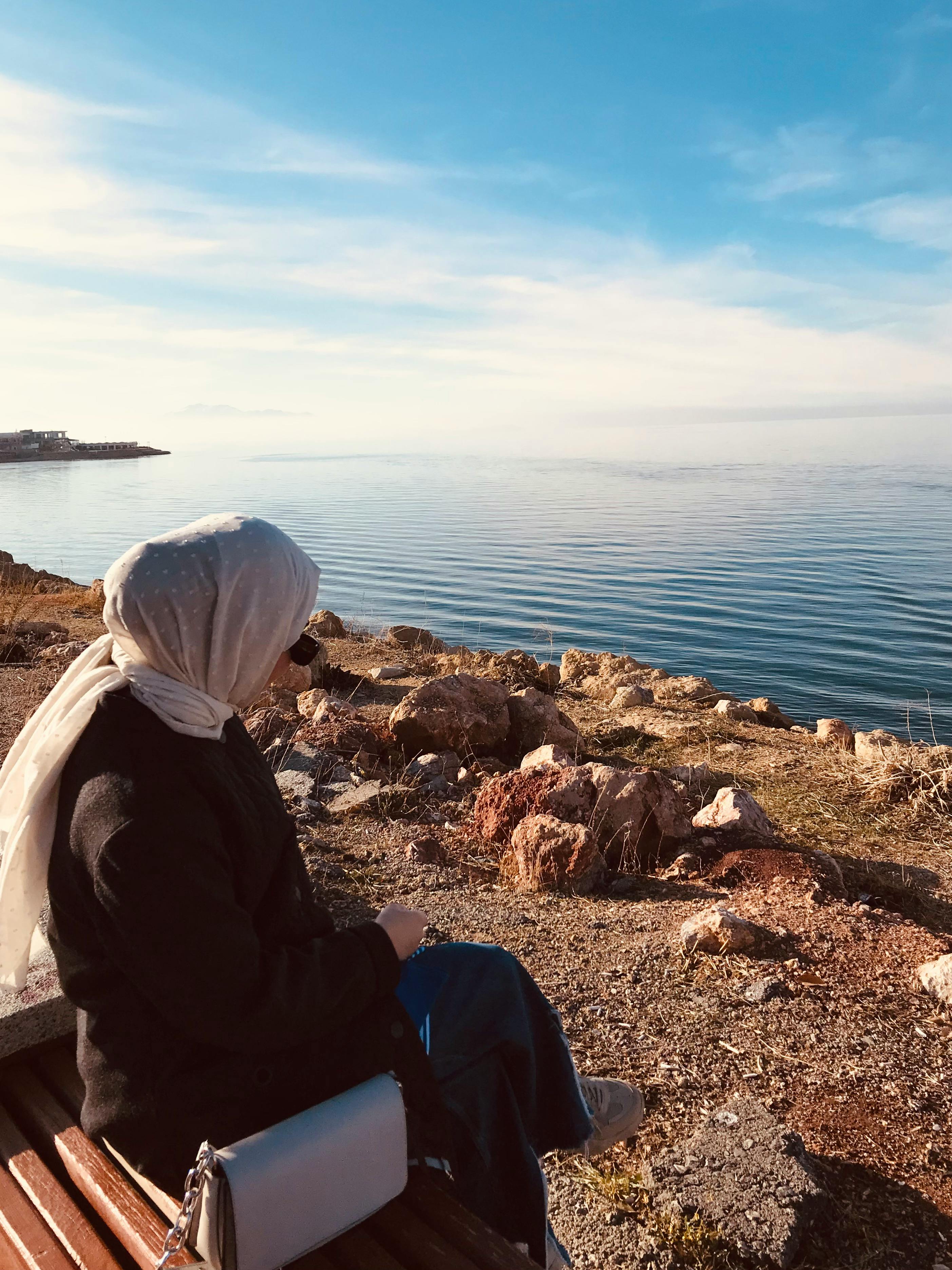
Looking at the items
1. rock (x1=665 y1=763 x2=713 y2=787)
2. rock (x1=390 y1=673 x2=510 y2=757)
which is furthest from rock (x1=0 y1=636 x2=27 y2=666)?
rock (x1=665 y1=763 x2=713 y2=787)

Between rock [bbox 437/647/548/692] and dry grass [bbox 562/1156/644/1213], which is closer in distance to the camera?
dry grass [bbox 562/1156/644/1213]

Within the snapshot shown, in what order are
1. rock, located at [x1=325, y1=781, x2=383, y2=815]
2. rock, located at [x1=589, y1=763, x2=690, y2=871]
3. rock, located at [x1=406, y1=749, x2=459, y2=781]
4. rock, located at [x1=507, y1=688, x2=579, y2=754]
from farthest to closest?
1. rock, located at [x1=507, y1=688, x2=579, y2=754]
2. rock, located at [x1=406, y1=749, x2=459, y2=781]
3. rock, located at [x1=325, y1=781, x2=383, y2=815]
4. rock, located at [x1=589, y1=763, x2=690, y2=871]

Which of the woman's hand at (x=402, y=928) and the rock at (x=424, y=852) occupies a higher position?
the woman's hand at (x=402, y=928)

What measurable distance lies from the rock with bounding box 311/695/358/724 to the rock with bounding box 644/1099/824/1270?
4.23m

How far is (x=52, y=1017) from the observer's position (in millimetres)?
2334

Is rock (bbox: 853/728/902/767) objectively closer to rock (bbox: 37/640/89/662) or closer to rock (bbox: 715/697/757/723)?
rock (bbox: 715/697/757/723)

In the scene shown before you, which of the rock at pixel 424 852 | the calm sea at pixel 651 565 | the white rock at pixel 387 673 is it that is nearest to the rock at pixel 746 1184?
the rock at pixel 424 852

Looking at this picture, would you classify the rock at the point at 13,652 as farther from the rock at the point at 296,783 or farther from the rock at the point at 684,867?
the rock at the point at 684,867

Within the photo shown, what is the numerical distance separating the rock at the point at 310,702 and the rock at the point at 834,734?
160 inches

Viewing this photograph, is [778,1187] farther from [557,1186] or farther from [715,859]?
[715,859]

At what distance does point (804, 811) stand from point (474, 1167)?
4.20 meters

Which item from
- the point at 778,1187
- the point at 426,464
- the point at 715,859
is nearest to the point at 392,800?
the point at 715,859

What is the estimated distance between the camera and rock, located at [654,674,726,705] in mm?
9836

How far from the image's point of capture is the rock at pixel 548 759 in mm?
Result: 5430
